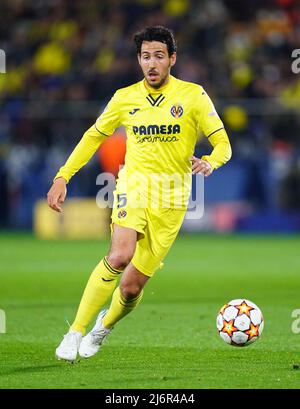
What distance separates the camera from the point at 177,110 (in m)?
7.02

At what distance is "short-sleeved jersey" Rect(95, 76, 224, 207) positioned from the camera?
700 cm

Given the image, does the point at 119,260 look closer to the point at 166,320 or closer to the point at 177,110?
the point at 177,110

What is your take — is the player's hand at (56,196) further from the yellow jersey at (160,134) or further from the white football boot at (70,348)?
the white football boot at (70,348)

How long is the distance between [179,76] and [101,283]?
13435mm

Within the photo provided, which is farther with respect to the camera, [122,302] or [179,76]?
[179,76]

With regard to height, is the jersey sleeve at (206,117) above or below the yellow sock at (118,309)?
above

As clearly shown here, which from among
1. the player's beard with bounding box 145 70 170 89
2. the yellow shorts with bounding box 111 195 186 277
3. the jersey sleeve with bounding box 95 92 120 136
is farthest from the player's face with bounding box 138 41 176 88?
the yellow shorts with bounding box 111 195 186 277

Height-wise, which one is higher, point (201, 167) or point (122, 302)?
point (201, 167)

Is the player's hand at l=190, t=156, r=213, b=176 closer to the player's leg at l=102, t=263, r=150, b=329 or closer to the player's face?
the player's face

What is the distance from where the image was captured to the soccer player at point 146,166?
22.5 ft

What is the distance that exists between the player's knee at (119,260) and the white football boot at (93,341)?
492 millimetres

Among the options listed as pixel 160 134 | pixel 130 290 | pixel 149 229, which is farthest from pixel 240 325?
pixel 160 134

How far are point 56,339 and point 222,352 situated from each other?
4.80ft

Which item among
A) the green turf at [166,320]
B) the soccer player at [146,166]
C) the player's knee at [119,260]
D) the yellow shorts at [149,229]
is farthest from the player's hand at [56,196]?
the green turf at [166,320]
